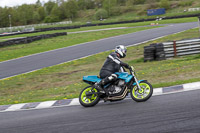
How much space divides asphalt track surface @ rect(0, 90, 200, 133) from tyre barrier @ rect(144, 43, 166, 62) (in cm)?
776

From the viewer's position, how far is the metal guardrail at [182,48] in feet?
52.7

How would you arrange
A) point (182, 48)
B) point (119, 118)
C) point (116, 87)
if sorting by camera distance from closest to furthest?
point (119, 118), point (116, 87), point (182, 48)

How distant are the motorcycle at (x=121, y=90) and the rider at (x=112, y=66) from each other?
148mm

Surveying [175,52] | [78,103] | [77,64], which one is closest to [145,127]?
[78,103]

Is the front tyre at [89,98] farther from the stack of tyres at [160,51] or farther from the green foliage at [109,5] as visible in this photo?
the green foliage at [109,5]

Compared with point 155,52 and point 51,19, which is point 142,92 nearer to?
point 155,52

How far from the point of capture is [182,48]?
1627 cm

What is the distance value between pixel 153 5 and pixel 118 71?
102 meters

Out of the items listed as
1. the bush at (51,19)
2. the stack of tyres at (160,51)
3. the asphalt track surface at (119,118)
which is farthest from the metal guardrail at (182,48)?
the bush at (51,19)

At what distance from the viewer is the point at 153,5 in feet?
349

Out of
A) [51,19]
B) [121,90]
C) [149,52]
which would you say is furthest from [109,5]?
[121,90]

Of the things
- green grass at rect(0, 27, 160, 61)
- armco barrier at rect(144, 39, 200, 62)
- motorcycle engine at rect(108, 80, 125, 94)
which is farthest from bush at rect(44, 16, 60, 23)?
motorcycle engine at rect(108, 80, 125, 94)

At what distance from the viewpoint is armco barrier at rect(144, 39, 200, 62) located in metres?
15.9

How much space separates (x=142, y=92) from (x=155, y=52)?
8.43 m
